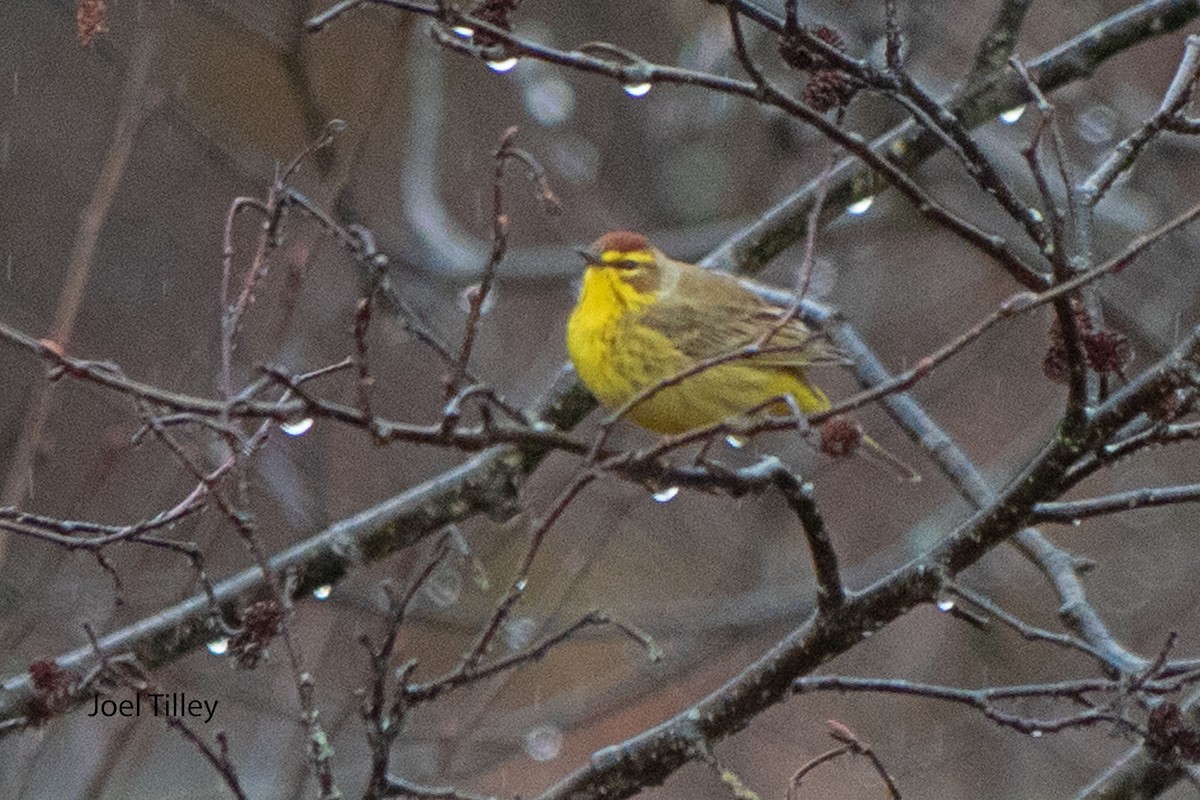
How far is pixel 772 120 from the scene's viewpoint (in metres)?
7.80

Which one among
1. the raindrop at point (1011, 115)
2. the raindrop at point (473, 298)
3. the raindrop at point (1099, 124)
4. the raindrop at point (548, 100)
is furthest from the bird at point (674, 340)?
the raindrop at point (548, 100)

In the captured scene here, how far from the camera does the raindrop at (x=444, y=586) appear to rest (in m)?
5.13

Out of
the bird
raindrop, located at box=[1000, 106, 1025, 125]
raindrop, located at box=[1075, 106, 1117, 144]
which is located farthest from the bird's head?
raindrop, located at box=[1075, 106, 1117, 144]

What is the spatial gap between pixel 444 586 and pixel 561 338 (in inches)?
72.7

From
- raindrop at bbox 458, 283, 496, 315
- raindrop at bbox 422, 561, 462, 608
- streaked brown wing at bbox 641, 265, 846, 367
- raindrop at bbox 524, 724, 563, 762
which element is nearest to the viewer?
raindrop at bbox 458, 283, 496, 315

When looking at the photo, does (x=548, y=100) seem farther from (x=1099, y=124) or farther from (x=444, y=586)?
(x=444, y=586)

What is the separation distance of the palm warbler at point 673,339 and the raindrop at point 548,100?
13.4 feet

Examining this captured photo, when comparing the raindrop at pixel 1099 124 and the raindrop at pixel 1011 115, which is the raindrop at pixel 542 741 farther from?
the raindrop at pixel 1099 124

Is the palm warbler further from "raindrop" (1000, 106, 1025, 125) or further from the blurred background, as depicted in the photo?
the blurred background

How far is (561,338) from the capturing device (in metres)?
6.88

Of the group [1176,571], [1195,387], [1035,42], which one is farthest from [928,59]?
[1195,387]

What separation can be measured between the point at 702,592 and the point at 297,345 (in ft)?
12.4

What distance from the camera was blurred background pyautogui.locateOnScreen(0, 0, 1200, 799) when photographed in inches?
243

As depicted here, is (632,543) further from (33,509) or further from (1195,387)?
(1195,387)
